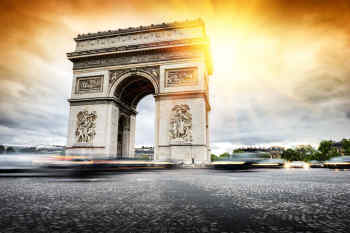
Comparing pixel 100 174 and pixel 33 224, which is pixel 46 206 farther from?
pixel 100 174

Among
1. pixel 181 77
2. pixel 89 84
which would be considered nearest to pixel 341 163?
pixel 181 77

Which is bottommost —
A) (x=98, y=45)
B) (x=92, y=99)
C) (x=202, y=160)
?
(x=202, y=160)

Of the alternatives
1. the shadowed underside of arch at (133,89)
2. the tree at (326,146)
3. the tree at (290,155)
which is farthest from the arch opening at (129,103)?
the tree at (290,155)

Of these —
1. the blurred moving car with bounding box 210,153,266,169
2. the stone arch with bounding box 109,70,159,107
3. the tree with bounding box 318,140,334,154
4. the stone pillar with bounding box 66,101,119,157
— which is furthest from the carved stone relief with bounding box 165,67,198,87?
the tree with bounding box 318,140,334,154

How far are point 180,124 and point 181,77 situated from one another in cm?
407

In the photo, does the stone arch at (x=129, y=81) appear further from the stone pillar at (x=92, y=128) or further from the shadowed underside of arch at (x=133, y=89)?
the stone pillar at (x=92, y=128)

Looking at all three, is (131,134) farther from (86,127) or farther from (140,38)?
(140,38)

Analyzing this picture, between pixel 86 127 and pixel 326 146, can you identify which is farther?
pixel 326 146

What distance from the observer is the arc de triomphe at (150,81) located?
19.5 meters

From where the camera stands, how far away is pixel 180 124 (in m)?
19.5

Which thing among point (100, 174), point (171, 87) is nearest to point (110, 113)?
point (171, 87)

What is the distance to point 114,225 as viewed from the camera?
1823mm

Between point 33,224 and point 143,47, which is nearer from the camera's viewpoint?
point 33,224

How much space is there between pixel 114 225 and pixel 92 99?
20.8m
